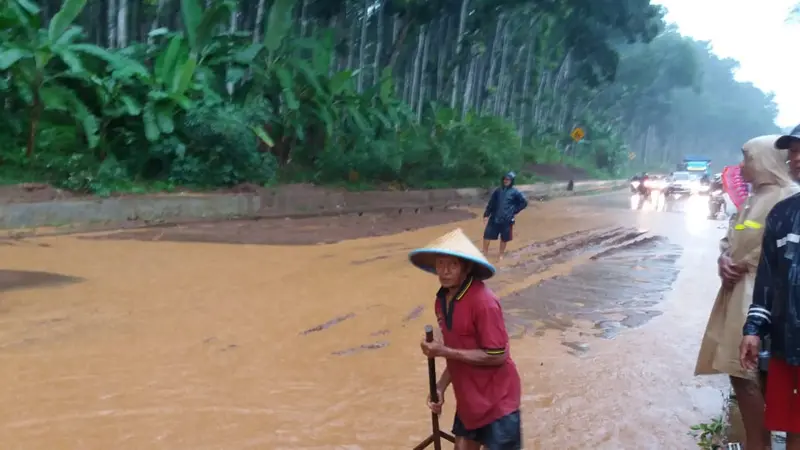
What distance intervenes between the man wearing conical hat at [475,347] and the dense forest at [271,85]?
12057mm

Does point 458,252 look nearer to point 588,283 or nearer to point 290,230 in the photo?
point 588,283

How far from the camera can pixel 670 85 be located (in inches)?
2687

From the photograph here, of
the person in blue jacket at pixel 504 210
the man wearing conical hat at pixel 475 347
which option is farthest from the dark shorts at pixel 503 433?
the person in blue jacket at pixel 504 210

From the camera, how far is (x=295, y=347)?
624 centimetres

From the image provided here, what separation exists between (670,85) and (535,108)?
26.8 m

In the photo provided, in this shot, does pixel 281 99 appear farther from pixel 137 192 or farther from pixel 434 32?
pixel 434 32

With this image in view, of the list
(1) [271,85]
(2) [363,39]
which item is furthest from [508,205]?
(2) [363,39]

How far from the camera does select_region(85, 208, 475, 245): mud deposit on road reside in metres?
12.5

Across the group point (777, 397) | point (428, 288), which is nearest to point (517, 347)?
point (428, 288)

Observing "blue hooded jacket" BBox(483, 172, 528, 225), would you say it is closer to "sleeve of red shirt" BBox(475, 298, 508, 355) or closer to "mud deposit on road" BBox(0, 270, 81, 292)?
"mud deposit on road" BBox(0, 270, 81, 292)

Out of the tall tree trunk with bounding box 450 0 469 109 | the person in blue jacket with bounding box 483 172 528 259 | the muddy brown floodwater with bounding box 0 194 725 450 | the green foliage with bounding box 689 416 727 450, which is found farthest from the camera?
the tall tree trunk with bounding box 450 0 469 109

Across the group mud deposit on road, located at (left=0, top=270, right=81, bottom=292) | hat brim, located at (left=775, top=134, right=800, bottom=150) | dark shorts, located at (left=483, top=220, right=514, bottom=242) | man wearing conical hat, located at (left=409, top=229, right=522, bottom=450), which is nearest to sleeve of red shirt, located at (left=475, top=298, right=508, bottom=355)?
man wearing conical hat, located at (left=409, top=229, right=522, bottom=450)

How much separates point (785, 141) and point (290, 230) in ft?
38.5

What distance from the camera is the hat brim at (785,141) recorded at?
10.4 feet
